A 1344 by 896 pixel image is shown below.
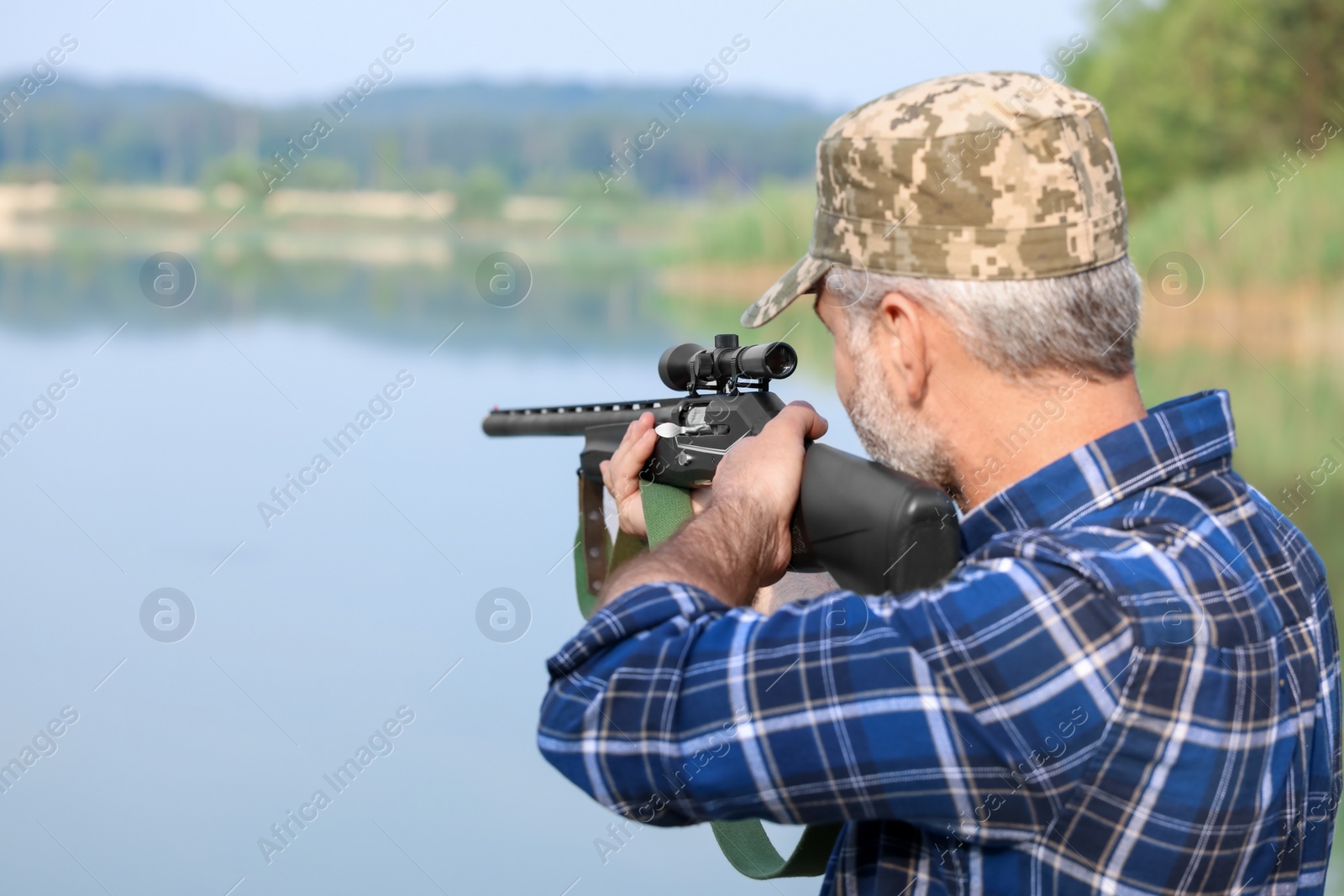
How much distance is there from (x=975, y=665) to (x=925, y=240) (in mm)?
479

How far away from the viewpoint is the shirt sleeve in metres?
1.14

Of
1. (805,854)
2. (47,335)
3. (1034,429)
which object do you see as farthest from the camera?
(47,335)

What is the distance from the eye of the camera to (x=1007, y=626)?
115cm

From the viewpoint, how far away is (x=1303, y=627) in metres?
1.26

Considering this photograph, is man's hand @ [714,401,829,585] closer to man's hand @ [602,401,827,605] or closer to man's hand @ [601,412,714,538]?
man's hand @ [602,401,827,605]

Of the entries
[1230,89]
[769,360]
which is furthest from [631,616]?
[1230,89]

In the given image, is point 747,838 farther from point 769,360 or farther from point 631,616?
point 631,616

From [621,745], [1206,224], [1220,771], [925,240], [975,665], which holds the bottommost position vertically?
[1206,224]

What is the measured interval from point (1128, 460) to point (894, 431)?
0.94 ft

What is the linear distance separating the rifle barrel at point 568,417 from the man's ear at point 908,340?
33.5 inches

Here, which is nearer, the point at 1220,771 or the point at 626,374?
the point at 1220,771

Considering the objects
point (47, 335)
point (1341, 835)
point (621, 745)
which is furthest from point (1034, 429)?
point (47, 335)

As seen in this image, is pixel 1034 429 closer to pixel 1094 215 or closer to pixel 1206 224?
pixel 1094 215

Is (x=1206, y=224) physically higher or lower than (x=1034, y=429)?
lower
